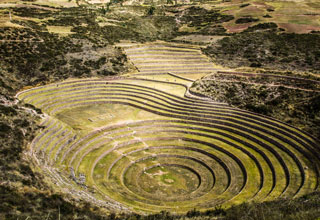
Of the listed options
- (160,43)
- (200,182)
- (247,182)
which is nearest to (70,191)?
(200,182)

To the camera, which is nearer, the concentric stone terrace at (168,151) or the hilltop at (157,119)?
the hilltop at (157,119)

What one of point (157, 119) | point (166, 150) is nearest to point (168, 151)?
point (166, 150)

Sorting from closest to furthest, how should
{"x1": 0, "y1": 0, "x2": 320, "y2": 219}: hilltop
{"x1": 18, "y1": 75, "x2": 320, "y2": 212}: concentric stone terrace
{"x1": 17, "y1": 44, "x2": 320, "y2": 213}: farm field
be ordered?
1. {"x1": 0, "y1": 0, "x2": 320, "y2": 219}: hilltop
2. {"x1": 17, "y1": 44, "x2": 320, "y2": 213}: farm field
3. {"x1": 18, "y1": 75, "x2": 320, "y2": 212}: concentric stone terrace

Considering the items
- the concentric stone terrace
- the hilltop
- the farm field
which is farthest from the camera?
the concentric stone terrace

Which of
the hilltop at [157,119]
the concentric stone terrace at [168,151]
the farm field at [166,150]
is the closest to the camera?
the hilltop at [157,119]

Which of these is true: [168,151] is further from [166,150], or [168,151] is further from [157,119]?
[157,119]

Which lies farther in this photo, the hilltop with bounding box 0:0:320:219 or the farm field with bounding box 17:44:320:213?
the farm field with bounding box 17:44:320:213

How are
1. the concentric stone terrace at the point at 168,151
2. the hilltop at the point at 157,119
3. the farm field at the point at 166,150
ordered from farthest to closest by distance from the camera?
1. the concentric stone terrace at the point at 168,151
2. the farm field at the point at 166,150
3. the hilltop at the point at 157,119
